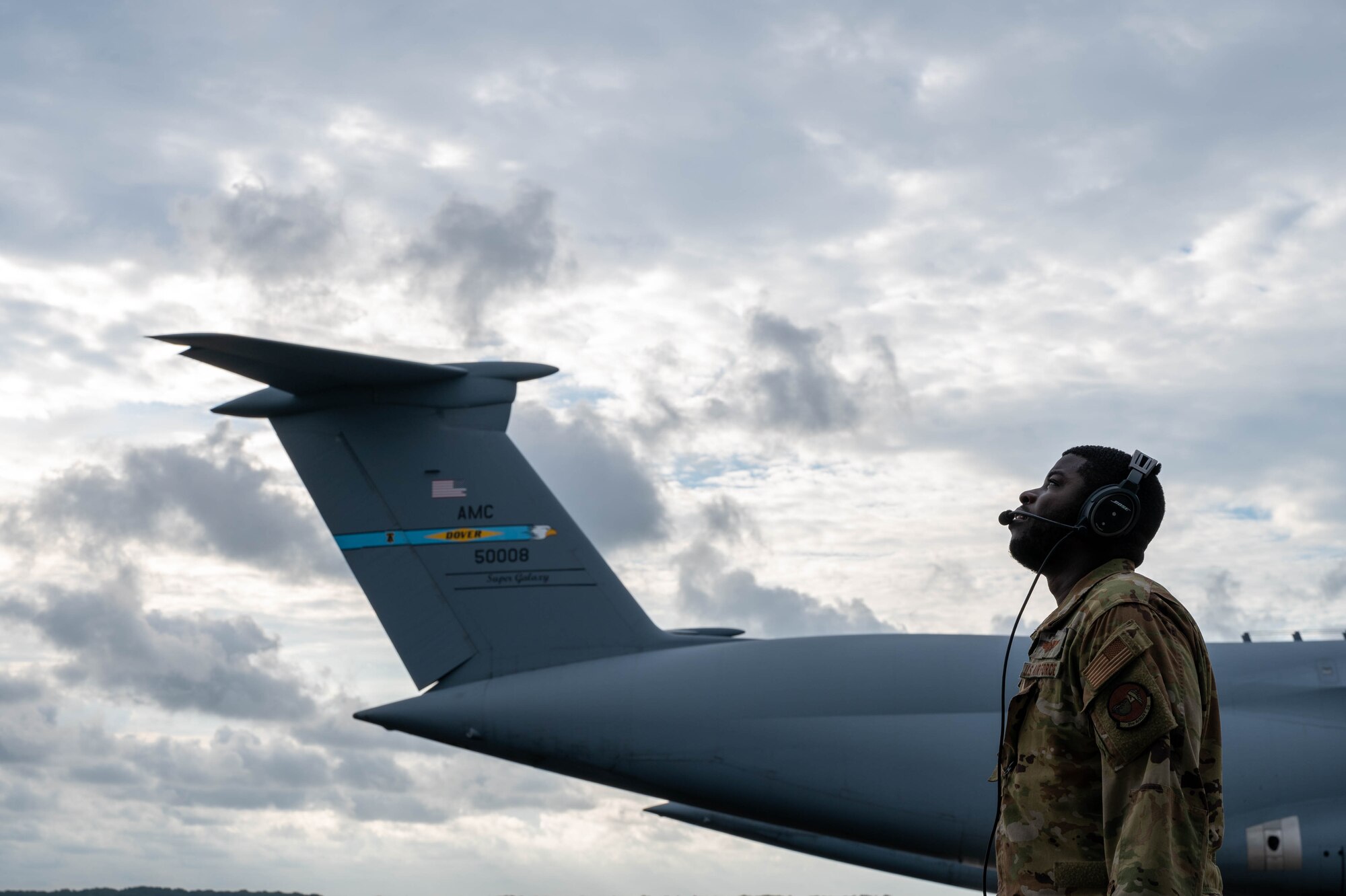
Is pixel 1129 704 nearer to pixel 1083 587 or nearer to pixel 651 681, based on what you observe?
pixel 1083 587

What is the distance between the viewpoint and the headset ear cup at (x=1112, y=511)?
300cm

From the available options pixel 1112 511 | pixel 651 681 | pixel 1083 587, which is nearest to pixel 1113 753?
pixel 1083 587

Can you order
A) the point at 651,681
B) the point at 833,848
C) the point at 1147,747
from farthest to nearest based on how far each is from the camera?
the point at 833,848, the point at 651,681, the point at 1147,747

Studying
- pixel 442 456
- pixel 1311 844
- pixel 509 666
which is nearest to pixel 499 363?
pixel 442 456

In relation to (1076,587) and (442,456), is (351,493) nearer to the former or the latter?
(442,456)

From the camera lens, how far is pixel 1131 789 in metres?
2.56

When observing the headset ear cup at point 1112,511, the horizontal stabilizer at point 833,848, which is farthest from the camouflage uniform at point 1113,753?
the horizontal stabilizer at point 833,848

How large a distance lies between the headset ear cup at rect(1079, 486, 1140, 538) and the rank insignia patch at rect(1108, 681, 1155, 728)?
1.67ft

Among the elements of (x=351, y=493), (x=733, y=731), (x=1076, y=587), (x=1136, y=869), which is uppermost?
(x=351, y=493)

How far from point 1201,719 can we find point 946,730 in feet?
20.0

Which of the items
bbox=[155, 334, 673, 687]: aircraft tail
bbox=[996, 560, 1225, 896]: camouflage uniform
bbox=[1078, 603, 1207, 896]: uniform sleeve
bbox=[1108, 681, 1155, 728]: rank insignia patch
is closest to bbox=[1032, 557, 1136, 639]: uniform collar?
bbox=[996, 560, 1225, 896]: camouflage uniform

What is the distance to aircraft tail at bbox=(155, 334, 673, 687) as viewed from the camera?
30.1 feet

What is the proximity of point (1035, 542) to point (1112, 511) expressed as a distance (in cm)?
22

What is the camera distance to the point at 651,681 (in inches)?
345
